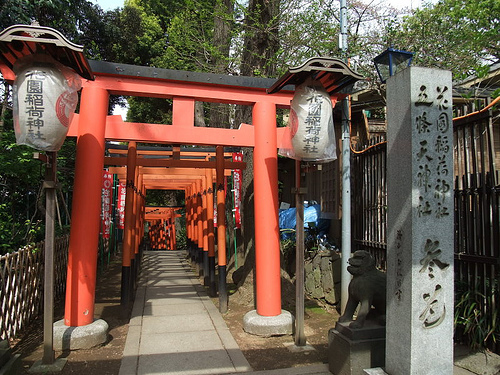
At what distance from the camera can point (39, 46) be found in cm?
472

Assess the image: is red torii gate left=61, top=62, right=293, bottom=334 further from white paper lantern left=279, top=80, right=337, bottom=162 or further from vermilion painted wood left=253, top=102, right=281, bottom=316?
white paper lantern left=279, top=80, right=337, bottom=162

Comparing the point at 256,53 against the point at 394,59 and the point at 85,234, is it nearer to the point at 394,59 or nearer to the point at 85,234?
the point at 394,59

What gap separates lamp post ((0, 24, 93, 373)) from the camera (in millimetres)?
4539

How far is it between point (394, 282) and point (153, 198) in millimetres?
28274

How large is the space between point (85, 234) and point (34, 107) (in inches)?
78.2

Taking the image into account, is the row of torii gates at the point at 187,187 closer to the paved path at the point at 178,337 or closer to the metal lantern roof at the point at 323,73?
the paved path at the point at 178,337

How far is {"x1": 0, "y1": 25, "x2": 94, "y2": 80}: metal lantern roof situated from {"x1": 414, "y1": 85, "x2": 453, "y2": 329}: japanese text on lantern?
394cm

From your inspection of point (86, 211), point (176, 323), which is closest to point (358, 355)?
point (176, 323)

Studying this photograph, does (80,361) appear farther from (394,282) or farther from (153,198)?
(153,198)

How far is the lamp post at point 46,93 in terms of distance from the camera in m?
4.54

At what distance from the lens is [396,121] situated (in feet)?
13.2

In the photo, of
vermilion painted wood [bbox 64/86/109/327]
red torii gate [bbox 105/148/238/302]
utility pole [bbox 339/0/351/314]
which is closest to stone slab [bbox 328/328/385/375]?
utility pole [bbox 339/0/351/314]

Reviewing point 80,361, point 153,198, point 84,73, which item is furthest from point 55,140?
point 153,198

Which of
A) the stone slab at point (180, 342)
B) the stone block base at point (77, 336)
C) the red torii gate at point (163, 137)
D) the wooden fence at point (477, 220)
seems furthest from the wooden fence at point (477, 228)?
the stone block base at point (77, 336)
